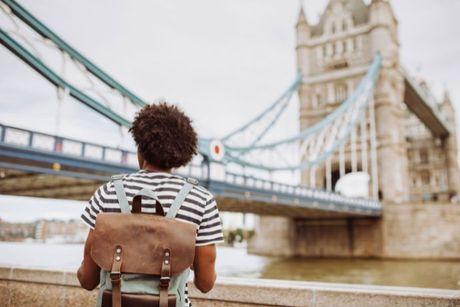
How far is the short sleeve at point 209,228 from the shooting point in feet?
5.66

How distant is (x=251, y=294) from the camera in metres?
3.29

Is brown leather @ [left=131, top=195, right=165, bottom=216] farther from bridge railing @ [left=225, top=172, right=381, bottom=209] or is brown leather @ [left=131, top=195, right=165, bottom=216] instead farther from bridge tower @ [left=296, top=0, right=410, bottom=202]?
bridge tower @ [left=296, top=0, right=410, bottom=202]

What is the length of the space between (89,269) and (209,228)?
467mm

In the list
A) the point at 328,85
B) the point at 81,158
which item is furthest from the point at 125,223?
the point at 328,85

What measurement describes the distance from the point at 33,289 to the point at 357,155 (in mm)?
32620

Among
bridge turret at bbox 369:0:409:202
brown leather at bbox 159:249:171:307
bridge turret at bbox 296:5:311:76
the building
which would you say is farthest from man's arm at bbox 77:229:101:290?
bridge turret at bbox 296:5:311:76

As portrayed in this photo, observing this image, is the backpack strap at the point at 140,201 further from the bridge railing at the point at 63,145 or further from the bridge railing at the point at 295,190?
the bridge railing at the point at 295,190

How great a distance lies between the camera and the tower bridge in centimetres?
1372

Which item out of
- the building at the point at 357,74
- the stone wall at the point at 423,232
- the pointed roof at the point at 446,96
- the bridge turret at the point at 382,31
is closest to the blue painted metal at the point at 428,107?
the building at the point at 357,74

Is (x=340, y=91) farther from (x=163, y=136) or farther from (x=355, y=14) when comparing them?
(x=163, y=136)

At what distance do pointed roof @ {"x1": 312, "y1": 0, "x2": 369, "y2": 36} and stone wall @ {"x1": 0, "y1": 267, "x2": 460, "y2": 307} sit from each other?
122 ft

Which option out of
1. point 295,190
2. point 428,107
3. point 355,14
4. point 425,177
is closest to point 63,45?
point 295,190

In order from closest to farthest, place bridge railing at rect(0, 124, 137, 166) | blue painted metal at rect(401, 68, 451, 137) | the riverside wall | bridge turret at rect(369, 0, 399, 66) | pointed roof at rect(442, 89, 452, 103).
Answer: bridge railing at rect(0, 124, 137, 166) < the riverside wall < bridge turret at rect(369, 0, 399, 66) < blue painted metal at rect(401, 68, 451, 137) < pointed roof at rect(442, 89, 452, 103)

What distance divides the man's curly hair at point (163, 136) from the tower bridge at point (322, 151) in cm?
1105
